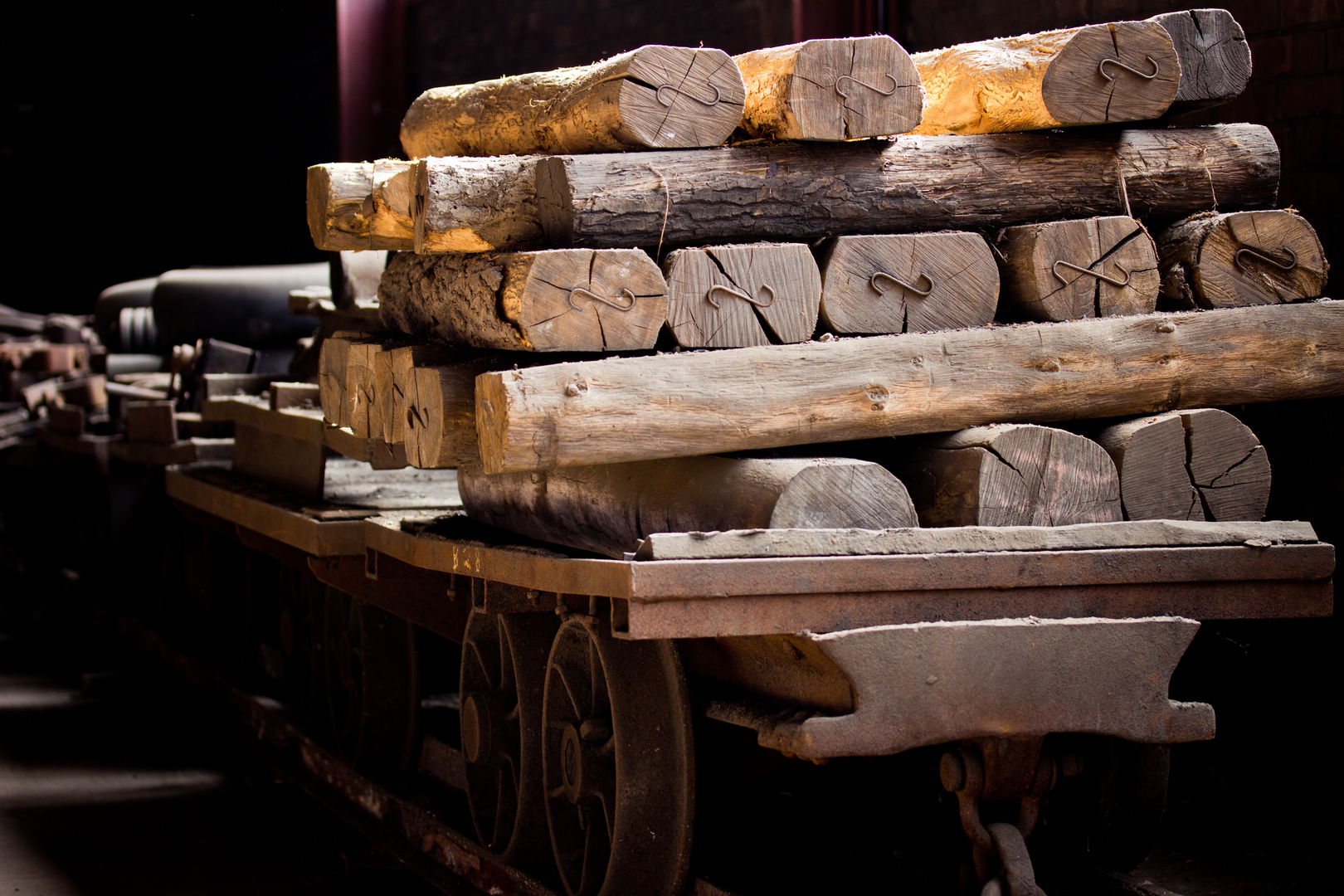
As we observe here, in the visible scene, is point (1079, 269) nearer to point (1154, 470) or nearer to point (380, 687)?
point (1154, 470)

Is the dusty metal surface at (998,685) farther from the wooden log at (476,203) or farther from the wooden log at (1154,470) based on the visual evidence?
the wooden log at (476,203)

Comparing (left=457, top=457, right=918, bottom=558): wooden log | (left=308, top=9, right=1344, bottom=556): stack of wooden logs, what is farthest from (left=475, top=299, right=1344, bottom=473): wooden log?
(left=457, top=457, right=918, bottom=558): wooden log

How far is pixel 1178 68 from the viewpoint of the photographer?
4027 mm

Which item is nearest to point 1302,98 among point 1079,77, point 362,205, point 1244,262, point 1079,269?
point 1244,262

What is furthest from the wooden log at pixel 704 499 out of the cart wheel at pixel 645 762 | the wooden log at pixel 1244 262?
the wooden log at pixel 1244 262

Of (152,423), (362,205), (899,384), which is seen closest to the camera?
(899,384)

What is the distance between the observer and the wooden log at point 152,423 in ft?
26.5

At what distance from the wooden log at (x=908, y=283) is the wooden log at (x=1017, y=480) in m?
0.34

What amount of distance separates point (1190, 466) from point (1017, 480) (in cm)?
54

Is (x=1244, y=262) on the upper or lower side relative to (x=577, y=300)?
upper

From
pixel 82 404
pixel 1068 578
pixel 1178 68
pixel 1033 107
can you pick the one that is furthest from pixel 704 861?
pixel 82 404

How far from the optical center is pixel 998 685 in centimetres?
331

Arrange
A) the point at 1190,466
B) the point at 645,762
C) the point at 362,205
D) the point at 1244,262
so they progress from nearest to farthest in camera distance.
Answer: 1. the point at 1190,466
2. the point at 645,762
3. the point at 1244,262
4. the point at 362,205

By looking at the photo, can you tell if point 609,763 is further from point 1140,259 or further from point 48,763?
point 48,763
